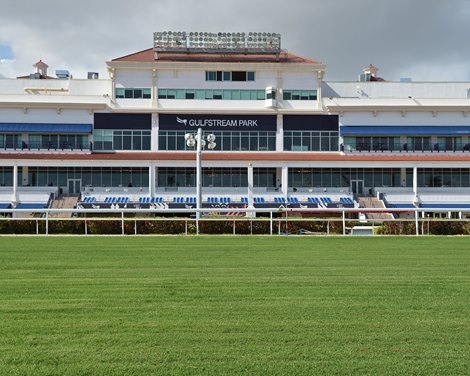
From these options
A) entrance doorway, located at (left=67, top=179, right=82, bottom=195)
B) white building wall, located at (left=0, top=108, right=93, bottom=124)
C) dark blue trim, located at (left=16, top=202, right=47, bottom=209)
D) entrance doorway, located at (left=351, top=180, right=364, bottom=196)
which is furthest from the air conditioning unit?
dark blue trim, located at (left=16, top=202, right=47, bottom=209)

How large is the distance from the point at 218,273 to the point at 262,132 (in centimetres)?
4334

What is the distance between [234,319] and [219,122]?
152 feet

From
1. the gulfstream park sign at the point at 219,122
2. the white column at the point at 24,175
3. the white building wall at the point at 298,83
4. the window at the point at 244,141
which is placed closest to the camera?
the white column at the point at 24,175

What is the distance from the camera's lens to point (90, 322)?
17.7ft

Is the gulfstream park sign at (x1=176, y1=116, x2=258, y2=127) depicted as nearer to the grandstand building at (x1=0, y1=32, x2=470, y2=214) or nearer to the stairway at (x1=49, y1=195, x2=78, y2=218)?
the grandstand building at (x1=0, y1=32, x2=470, y2=214)

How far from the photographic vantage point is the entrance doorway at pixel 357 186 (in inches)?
1992

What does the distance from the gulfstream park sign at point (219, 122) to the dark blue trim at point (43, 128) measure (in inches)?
275

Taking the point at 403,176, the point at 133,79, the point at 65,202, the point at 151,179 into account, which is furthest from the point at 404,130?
the point at 65,202

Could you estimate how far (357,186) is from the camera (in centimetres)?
5078

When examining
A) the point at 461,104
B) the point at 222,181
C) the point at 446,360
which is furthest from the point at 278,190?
the point at 446,360

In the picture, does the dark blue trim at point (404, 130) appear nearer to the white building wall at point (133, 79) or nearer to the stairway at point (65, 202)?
the white building wall at point (133, 79)

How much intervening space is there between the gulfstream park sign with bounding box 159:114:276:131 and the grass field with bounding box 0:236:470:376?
41.7 m

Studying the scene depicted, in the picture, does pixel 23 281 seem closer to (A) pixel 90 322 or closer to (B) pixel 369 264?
(A) pixel 90 322

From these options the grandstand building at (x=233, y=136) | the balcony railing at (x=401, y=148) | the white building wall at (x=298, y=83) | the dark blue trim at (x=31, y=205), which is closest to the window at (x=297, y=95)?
the grandstand building at (x=233, y=136)
